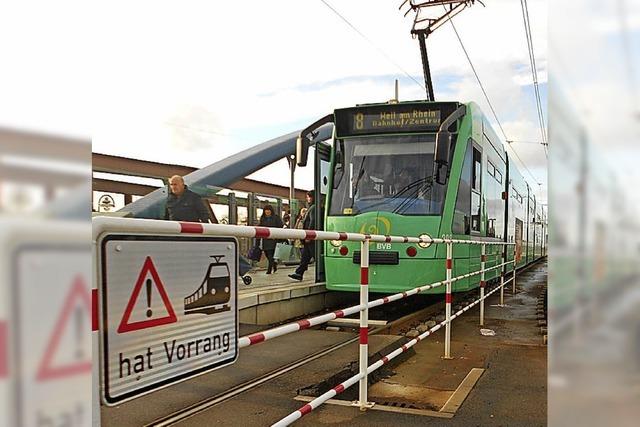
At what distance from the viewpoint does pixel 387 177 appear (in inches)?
318

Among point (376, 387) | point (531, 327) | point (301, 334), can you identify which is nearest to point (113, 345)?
point (376, 387)

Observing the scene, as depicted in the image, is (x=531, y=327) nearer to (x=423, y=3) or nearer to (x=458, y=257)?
(x=458, y=257)

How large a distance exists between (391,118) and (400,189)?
101 cm

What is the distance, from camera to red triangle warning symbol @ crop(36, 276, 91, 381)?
2.42 feet

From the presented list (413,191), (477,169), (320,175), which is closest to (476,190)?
(477,169)

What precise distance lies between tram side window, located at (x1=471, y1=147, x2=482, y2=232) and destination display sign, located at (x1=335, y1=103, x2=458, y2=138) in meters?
0.94

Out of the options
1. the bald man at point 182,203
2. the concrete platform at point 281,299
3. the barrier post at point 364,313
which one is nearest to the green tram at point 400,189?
the concrete platform at point 281,299

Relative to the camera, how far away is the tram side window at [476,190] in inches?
342

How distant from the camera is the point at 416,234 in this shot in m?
7.80

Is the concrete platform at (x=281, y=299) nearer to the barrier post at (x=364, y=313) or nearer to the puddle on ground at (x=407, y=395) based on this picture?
the puddle on ground at (x=407, y=395)

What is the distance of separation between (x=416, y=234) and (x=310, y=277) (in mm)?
3329

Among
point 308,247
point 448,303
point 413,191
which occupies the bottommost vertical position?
point 448,303

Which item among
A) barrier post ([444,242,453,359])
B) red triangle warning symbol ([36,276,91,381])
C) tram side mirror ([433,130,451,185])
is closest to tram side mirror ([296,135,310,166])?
tram side mirror ([433,130,451,185])

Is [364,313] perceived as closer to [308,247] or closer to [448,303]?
[448,303]
